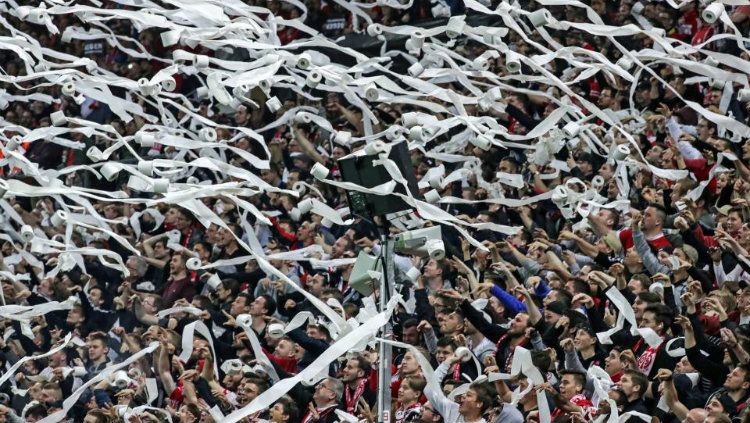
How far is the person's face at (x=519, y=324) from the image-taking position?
10.6 metres

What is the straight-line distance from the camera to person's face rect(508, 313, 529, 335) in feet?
34.8

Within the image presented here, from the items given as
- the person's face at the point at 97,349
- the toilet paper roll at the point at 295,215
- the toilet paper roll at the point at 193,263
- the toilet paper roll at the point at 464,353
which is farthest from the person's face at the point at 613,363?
the person's face at the point at 97,349

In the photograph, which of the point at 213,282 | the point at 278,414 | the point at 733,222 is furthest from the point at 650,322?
the point at 213,282

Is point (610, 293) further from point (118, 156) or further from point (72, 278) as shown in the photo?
point (118, 156)

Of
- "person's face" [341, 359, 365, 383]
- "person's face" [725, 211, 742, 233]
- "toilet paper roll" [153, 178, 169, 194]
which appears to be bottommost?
"person's face" [341, 359, 365, 383]

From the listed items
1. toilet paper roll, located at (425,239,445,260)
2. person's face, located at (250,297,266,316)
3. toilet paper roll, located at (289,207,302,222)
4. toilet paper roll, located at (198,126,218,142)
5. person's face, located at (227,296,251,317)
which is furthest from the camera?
toilet paper roll, located at (289,207,302,222)

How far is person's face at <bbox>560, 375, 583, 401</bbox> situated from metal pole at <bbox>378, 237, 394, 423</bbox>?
146 centimetres

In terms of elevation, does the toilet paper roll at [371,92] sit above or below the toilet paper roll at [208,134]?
above

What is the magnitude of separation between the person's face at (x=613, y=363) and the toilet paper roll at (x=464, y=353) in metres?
0.83

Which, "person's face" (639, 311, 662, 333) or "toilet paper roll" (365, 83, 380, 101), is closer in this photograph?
"toilet paper roll" (365, 83, 380, 101)

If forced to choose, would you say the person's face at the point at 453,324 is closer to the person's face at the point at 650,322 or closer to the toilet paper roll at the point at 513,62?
the person's face at the point at 650,322

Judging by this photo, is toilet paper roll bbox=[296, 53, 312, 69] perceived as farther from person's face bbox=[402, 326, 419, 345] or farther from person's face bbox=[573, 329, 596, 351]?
person's face bbox=[402, 326, 419, 345]

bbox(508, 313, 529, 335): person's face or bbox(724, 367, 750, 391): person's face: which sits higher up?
bbox(724, 367, 750, 391): person's face

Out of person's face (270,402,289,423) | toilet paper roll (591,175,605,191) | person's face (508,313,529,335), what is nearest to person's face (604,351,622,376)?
person's face (508,313,529,335)
